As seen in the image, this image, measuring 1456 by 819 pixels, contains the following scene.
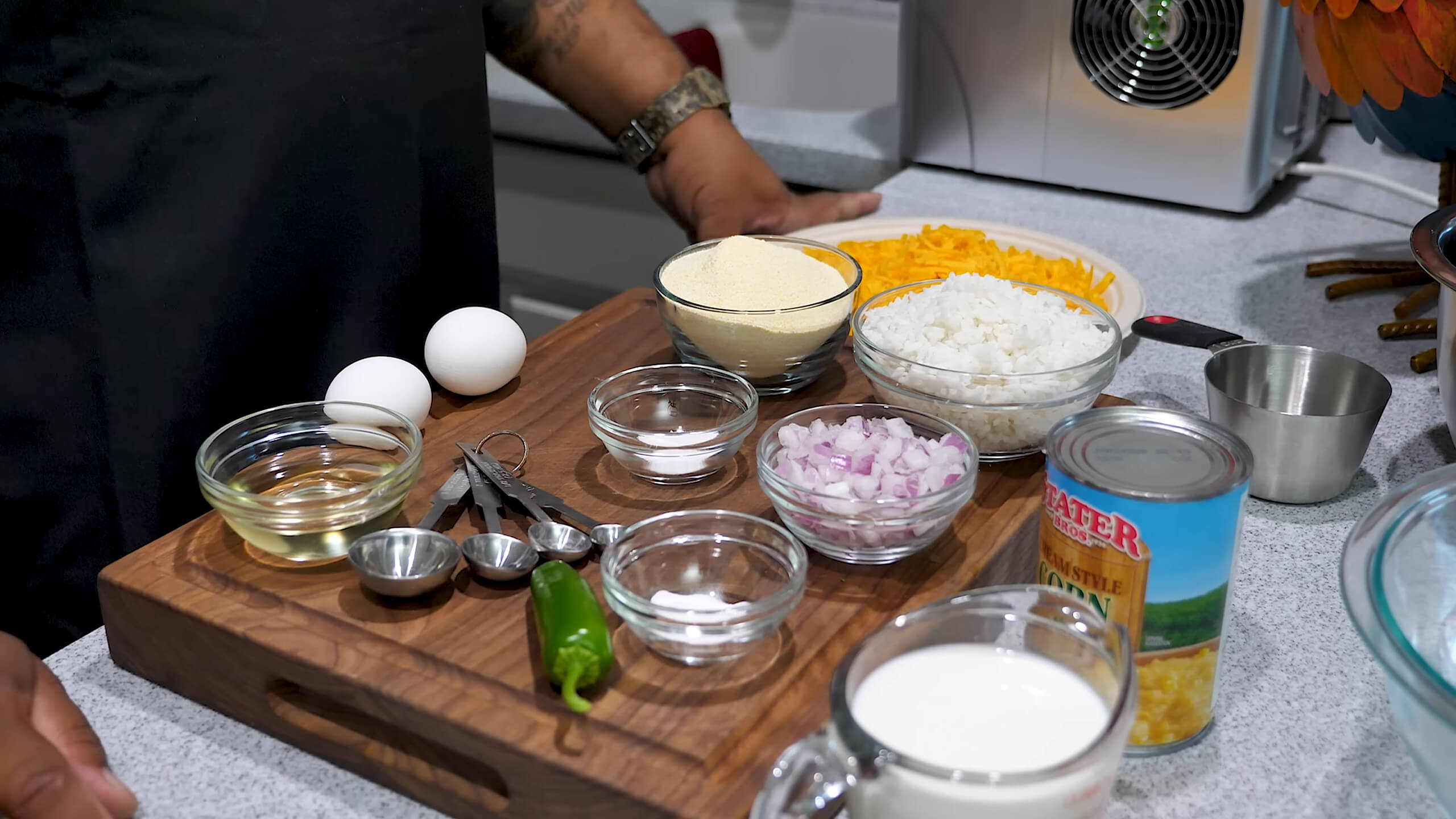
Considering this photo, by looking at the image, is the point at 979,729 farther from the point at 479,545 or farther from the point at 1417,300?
the point at 1417,300

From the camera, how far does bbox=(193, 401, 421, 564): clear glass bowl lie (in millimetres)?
761

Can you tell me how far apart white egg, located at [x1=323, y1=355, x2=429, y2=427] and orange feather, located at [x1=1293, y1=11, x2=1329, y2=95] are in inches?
33.4

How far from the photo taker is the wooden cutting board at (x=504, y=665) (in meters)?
0.63

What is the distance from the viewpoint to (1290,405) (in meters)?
0.99

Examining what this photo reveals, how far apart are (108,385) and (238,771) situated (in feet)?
1.41

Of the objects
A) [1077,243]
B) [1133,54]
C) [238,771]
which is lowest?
[238,771]

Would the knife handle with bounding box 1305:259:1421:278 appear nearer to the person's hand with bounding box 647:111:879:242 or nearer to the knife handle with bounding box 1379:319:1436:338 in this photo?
the knife handle with bounding box 1379:319:1436:338

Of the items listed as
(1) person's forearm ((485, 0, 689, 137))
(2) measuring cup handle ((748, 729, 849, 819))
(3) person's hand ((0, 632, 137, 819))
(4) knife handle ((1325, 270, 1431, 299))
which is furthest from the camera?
(1) person's forearm ((485, 0, 689, 137))

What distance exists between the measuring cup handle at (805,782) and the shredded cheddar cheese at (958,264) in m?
0.66

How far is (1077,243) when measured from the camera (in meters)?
1.30

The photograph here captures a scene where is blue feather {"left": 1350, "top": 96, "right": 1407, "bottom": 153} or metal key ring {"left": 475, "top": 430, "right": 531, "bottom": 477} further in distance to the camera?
blue feather {"left": 1350, "top": 96, "right": 1407, "bottom": 153}

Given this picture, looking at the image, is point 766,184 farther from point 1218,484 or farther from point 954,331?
point 1218,484

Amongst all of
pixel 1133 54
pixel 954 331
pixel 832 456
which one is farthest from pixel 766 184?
pixel 832 456

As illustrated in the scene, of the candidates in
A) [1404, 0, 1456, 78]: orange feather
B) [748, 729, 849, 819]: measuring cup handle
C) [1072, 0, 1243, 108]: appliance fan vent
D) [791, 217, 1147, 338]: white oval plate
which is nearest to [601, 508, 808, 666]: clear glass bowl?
[748, 729, 849, 819]: measuring cup handle
